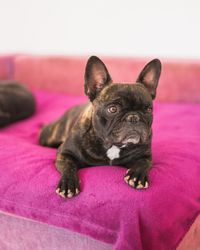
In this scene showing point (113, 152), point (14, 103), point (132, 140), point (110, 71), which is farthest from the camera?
point (110, 71)

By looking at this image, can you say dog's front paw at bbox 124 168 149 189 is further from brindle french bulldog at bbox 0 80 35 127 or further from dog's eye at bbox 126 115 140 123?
brindle french bulldog at bbox 0 80 35 127

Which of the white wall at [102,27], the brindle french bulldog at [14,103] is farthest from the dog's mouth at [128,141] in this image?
the white wall at [102,27]

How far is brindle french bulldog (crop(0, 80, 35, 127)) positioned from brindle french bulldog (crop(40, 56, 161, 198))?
3.15 feet

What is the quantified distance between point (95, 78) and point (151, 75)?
257mm

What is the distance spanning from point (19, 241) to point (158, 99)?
66.1 inches

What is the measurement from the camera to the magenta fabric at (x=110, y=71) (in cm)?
292

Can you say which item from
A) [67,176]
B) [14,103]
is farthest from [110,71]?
[67,176]

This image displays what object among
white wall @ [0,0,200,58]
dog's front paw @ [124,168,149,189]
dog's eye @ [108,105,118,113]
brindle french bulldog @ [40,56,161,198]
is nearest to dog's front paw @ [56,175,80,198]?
brindle french bulldog @ [40,56,161,198]

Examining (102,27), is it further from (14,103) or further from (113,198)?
(113,198)

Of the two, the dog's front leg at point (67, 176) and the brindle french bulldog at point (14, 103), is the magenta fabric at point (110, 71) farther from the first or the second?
the dog's front leg at point (67, 176)

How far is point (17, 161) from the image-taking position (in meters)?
1.76

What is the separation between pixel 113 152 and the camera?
167 centimetres

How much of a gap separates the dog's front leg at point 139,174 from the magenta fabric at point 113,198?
1.0 inches

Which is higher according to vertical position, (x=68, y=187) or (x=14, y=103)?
(x=68, y=187)
